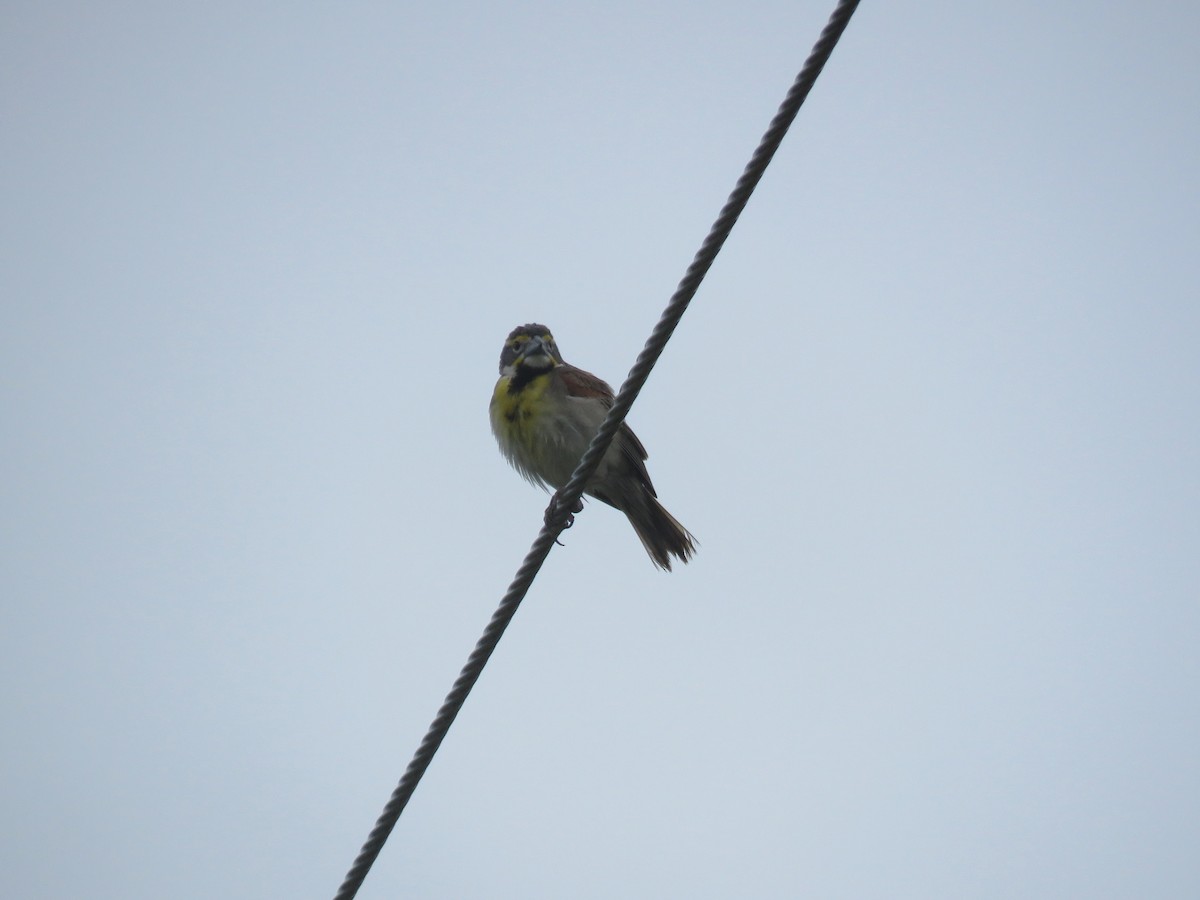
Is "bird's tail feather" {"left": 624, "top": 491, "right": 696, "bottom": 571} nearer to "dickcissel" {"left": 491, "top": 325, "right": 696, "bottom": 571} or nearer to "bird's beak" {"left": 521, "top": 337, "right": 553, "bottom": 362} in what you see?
"dickcissel" {"left": 491, "top": 325, "right": 696, "bottom": 571}

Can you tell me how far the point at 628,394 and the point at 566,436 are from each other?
302cm

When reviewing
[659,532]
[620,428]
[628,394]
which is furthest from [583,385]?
[628,394]

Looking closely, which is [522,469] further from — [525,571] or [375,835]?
[375,835]

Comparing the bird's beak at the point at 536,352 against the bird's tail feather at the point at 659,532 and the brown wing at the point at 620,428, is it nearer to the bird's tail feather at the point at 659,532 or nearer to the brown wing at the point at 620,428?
the brown wing at the point at 620,428

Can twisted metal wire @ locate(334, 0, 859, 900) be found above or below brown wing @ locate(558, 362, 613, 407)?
below

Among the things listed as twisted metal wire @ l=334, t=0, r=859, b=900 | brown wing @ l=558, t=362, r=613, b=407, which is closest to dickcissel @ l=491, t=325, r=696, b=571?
brown wing @ l=558, t=362, r=613, b=407

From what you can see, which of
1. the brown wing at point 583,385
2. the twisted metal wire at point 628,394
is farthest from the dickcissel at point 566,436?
the twisted metal wire at point 628,394

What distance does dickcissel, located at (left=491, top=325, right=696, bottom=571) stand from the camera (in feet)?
22.0

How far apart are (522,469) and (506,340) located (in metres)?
0.93

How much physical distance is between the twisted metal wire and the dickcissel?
104 inches

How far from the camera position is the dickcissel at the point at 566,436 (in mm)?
6715

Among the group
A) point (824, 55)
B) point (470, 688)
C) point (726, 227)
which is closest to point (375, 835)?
point (470, 688)

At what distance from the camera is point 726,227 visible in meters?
3.34

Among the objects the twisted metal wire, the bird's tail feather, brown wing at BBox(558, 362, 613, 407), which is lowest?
the twisted metal wire
